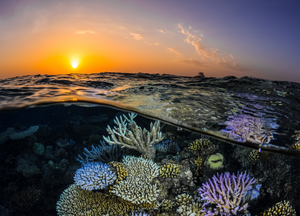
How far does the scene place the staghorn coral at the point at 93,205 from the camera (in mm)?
4340

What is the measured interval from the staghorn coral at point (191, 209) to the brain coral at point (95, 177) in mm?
2198

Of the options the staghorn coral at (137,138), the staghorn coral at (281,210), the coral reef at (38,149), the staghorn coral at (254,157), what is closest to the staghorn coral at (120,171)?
the staghorn coral at (137,138)

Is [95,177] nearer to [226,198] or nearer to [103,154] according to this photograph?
[103,154]

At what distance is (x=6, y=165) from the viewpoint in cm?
827

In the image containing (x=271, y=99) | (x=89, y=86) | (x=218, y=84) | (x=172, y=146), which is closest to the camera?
(x=271, y=99)

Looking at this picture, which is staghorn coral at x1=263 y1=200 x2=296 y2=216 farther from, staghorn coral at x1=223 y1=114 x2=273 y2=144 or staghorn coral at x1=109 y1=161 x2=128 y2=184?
staghorn coral at x1=109 y1=161 x2=128 y2=184

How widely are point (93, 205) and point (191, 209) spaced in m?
2.91

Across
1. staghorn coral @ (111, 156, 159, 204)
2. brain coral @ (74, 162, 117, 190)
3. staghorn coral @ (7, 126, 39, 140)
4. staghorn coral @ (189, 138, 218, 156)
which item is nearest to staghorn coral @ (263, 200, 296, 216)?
staghorn coral @ (189, 138, 218, 156)

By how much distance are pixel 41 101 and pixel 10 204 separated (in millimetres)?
4733

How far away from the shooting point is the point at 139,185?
450cm

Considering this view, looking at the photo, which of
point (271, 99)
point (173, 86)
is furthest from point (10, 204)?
point (271, 99)

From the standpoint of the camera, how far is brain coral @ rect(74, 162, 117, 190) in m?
4.55

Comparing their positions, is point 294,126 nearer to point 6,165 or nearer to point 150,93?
point 150,93

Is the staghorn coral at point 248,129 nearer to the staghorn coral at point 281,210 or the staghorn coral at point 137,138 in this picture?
the staghorn coral at point 281,210
